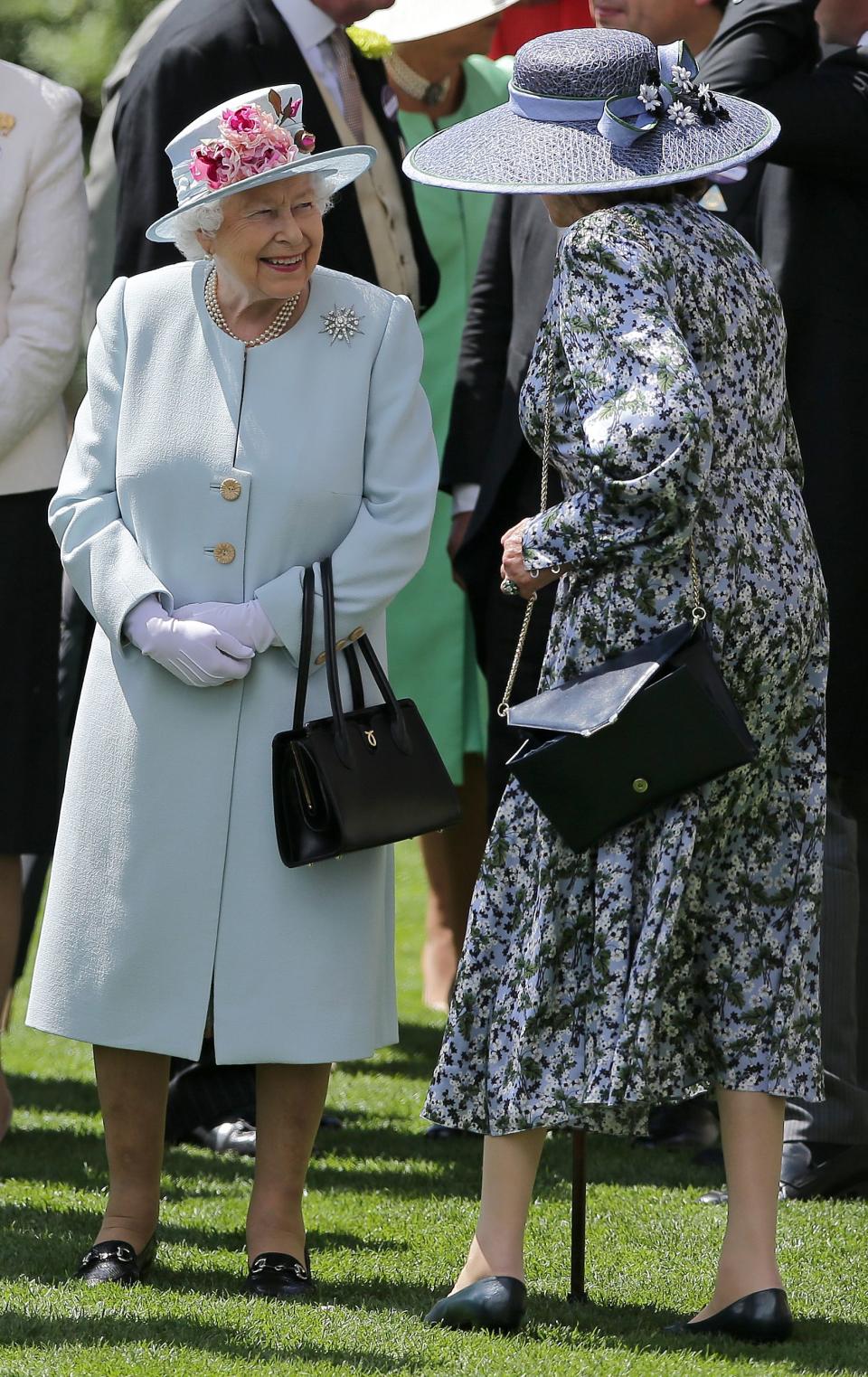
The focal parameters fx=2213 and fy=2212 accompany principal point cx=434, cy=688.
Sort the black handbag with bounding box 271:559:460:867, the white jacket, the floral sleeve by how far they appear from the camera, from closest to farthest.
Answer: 1. the floral sleeve
2. the black handbag with bounding box 271:559:460:867
3. the white jacket

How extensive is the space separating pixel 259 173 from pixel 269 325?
0.29 metres

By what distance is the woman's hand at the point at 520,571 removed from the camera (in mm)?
3855

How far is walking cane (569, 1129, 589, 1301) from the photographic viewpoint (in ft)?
12.8

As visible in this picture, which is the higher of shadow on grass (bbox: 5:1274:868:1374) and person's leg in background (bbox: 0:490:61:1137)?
person's leg in background (bbox: 0:490:61:1137)

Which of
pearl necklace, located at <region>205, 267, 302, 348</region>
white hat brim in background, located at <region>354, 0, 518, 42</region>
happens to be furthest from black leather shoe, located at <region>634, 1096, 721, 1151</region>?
white hat brim in background, located at <region>354, 0, 518, 42</region>

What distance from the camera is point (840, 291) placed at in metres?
5.03

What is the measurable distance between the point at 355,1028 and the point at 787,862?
85 centimetres

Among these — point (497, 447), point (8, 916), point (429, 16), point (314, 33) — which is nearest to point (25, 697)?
point (8, 916)

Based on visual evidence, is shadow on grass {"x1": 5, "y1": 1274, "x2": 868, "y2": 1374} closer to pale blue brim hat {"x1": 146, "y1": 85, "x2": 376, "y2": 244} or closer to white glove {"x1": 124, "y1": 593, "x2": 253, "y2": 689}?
white glove {"x1": 124, "y1": 593, "x2": 253, "y2": 689}

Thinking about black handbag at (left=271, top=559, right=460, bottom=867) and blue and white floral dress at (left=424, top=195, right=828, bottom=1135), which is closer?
blue and white floral dress at (left=424, top=195, right=828, bottom=1135)

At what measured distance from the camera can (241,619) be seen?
13.1ft

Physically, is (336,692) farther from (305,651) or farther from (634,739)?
(634,739)

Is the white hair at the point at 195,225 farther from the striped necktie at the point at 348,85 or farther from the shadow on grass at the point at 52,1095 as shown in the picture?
the shadow on grass at the point at 52,1095

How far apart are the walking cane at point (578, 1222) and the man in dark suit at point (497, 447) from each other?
55.0 inches
